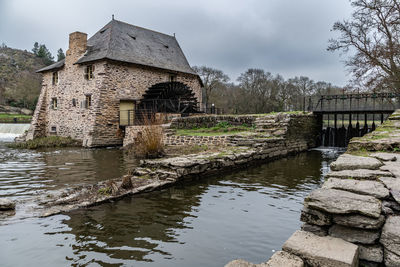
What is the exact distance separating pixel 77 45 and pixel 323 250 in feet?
66.1

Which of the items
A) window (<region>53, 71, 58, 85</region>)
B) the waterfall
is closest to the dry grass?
window (<region>53, 71, 58, 85</region>)

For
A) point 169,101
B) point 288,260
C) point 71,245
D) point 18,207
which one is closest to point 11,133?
point 169,101

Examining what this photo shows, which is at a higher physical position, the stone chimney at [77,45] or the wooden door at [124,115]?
the stone chimney at [77,45]

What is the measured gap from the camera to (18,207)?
15.2ft

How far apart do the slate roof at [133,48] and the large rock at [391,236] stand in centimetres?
1693

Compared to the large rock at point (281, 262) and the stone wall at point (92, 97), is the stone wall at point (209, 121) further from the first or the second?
the large rock at point (281, 262)

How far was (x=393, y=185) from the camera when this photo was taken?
3000 mm

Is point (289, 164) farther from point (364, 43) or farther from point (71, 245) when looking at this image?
point (364, 43)

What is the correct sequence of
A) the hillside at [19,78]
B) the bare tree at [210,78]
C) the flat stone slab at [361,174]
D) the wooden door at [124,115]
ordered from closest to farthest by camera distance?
1. the flat stone slab at [361,174]
2. the wooden door at [124,115]
3. the bare tree at [210,78]
4. the hillside at [19,78]

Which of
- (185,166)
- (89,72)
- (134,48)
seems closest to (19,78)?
(89,72)

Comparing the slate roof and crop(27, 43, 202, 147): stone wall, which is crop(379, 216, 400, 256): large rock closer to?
crop(27, 43, 202, 147): stone wall

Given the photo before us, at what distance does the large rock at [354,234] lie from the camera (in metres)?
2.47

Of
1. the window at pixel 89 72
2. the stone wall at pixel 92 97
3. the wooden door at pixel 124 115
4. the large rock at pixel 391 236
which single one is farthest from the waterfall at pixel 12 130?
the large rock at pixel 391 236

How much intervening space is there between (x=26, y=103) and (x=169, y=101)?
32355 mm
